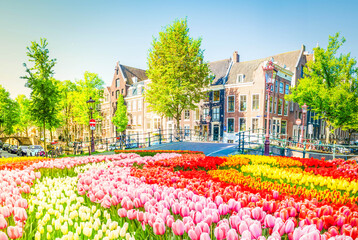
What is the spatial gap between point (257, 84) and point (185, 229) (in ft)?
87.1

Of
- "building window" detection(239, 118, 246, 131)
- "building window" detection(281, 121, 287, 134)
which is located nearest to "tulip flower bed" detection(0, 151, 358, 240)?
"building window" detection(239, 118, 246, 131)

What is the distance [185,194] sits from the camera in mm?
2580

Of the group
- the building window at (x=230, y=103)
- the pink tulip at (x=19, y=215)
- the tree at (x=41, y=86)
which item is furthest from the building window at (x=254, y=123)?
the pink tulip at (x=19, y=215)

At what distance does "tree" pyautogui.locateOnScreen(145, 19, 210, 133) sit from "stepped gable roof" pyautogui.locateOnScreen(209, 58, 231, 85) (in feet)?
19.3

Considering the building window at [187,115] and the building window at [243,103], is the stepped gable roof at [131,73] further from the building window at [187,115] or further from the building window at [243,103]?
the building window at [243,103]

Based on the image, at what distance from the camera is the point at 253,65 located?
92.1 ft

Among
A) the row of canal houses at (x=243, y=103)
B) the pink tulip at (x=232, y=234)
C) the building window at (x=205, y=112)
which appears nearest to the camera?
the pink tulip at (x=232, y=234)

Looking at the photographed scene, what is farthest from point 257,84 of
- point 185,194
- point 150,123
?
point 185,194

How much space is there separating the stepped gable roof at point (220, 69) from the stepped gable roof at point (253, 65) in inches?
38.4

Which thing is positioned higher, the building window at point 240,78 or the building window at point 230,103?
the building window at point 240,78

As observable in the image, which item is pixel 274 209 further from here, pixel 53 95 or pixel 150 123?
pixel 150 123

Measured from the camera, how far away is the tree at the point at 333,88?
2055 centimetres

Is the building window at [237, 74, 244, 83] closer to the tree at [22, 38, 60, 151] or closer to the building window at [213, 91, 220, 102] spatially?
the building window at [213, 91, 220, 102]

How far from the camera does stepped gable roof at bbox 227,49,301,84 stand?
Answer: 2752cm
